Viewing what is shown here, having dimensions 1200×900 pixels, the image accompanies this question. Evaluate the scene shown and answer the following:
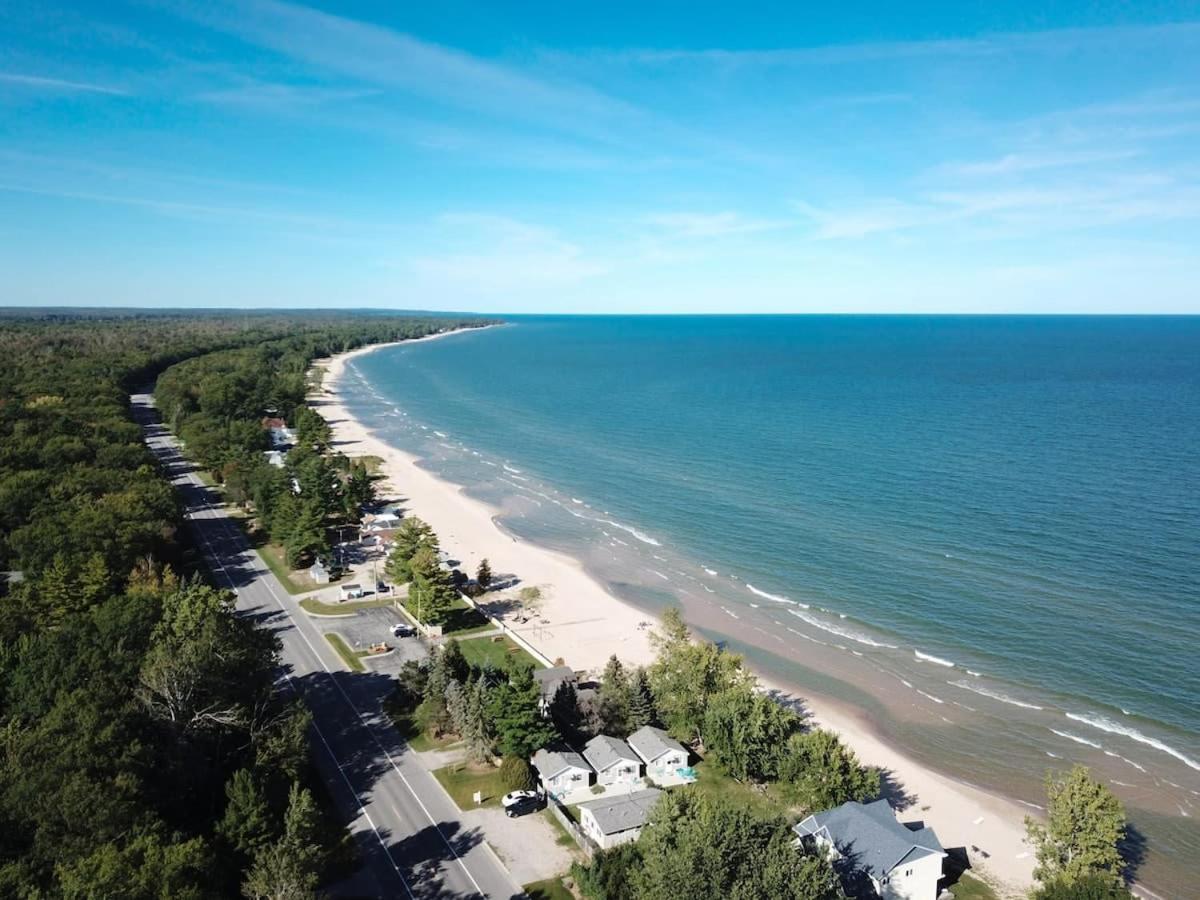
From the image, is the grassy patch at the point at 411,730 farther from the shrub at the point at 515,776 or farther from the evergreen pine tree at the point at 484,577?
the evergreen pine tree at the point at 484,577

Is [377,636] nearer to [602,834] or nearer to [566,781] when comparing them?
[566,781]

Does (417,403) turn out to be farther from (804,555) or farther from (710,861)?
(710,861)

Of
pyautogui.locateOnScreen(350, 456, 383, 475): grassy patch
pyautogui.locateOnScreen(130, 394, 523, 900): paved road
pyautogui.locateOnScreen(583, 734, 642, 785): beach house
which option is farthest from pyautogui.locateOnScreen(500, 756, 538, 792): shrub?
pyautogui.locateOnScreen(350, 456, 383, 475): grassy patch

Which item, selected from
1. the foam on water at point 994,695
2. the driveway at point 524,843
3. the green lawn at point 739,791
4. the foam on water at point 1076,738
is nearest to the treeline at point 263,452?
the driveway at point 524,843

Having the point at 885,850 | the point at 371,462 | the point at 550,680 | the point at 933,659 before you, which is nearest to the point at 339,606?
the point at 550,680

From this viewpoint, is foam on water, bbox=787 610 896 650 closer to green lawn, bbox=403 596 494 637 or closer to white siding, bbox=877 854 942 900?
green lawn, bbox=403 596 494 637

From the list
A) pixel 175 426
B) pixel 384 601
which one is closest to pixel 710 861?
pixel 384 601
